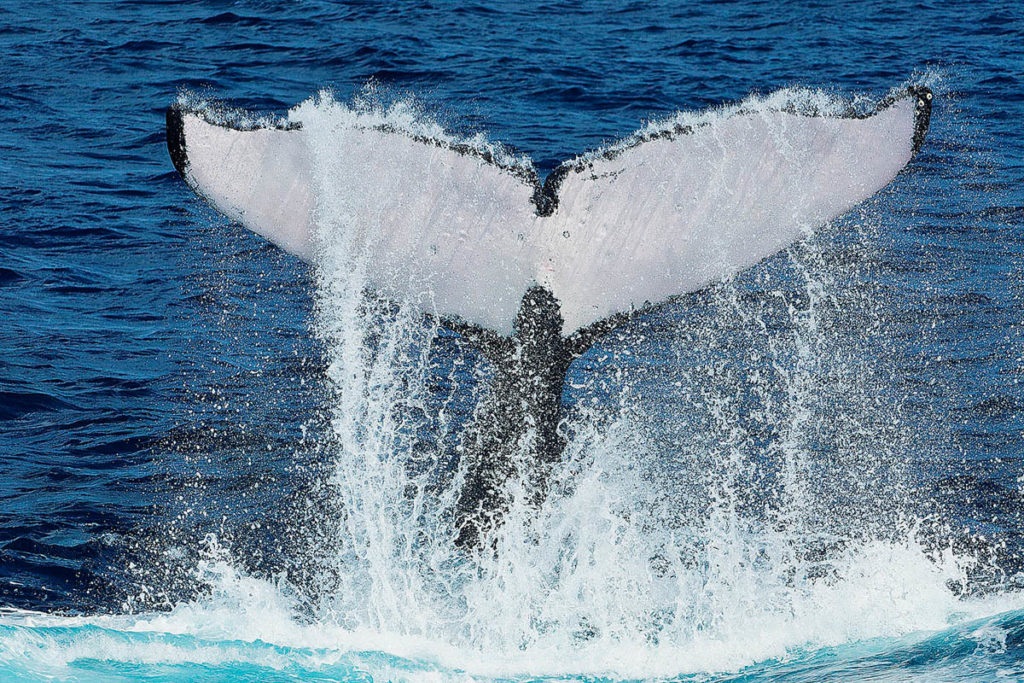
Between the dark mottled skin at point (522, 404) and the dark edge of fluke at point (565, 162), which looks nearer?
the dark edge of fluke at point (565, 162)

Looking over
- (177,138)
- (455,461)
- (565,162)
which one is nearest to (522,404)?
(565,162)

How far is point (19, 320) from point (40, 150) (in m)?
6.15

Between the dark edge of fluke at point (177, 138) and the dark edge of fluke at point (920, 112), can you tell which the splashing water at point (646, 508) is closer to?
the dark edge of fluke at point (920, 112)

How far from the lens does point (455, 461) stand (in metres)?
8.47

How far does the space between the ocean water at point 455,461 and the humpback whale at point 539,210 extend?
0.24 m

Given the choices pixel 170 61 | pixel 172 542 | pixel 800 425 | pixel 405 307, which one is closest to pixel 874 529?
pixel 800 425

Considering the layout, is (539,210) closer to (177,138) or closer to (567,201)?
(567,201)

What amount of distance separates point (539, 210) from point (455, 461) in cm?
318

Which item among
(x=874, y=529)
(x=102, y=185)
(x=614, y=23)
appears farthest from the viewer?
(x=614, y=23)

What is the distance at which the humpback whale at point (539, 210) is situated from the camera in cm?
533

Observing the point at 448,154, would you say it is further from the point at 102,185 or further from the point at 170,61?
the point at 170,61

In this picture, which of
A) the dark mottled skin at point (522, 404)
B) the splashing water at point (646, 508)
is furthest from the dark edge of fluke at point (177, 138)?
the dark mottled skin at point (522, 404)

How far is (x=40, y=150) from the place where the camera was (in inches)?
648

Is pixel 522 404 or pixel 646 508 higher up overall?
pixel 522 404
